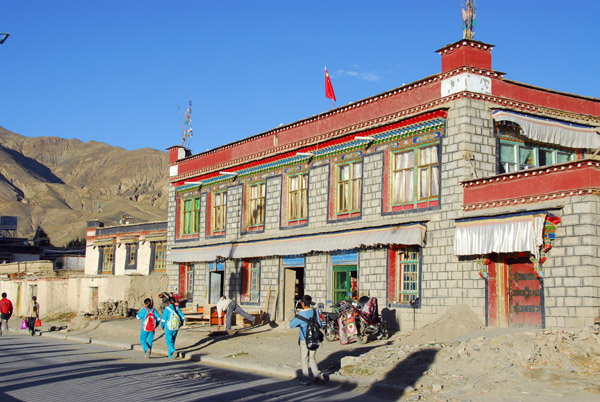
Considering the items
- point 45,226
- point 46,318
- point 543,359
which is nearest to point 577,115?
point 543,359

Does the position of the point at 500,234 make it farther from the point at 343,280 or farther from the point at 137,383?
the point at 137,383

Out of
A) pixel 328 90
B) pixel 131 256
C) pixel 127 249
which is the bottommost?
pixel 131 256

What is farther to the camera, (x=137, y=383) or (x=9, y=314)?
(x=9, y=314)

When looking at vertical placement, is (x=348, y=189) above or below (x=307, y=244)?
above

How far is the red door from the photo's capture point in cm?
1756

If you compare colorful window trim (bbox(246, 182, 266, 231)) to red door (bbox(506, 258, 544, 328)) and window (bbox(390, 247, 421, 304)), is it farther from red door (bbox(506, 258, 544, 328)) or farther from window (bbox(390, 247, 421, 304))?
red door (bbox(506, 258, 544, 328))

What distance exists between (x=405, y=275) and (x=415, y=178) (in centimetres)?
298

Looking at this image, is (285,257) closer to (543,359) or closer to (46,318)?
(543,359)

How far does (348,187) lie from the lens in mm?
24078

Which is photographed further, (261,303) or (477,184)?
(261,303)

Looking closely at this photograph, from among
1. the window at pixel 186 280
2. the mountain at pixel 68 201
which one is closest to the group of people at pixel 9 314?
the window at pixel 186 280

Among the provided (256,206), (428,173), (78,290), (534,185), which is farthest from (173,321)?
(78,290)

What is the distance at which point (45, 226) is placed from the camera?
136 metres

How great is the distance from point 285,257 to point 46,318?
1823 cm
